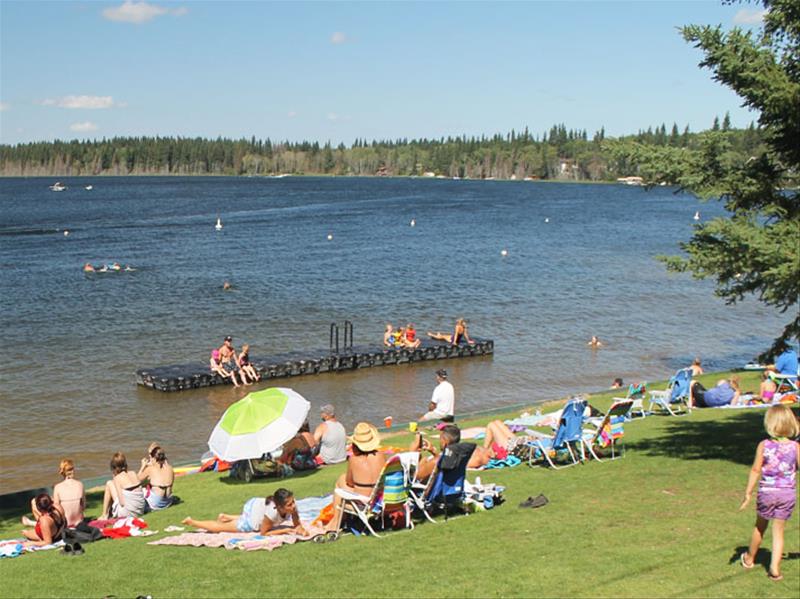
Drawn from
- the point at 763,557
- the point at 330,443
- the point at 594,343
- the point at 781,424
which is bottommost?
the point at 594,343

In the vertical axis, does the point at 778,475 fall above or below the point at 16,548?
above

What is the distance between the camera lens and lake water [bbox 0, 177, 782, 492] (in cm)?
2575

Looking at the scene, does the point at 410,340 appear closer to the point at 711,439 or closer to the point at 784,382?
the point at 784,382

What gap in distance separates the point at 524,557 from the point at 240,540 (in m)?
3.31

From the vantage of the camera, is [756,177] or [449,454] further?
[756,177]

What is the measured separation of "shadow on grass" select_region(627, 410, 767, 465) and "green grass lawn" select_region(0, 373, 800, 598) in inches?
25.9

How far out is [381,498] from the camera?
10445mm

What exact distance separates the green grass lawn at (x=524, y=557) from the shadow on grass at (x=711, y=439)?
2.16ft

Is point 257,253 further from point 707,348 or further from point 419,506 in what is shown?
point 419,506

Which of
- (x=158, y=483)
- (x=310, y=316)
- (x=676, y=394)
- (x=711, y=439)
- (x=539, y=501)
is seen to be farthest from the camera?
(x=310, y=316)

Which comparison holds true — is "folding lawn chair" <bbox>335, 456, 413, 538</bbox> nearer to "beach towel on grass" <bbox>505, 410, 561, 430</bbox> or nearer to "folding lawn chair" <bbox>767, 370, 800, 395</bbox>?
"beach towel on grass" <bbox>505, 410, 561, 430</bbox>

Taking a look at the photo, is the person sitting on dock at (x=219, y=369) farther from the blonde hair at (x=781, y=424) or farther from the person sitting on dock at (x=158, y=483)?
the blonde hair at (x=781, y=424)

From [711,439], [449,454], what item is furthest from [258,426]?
[711,439]

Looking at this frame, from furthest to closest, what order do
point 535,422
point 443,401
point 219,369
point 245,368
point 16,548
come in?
point 245,368 < point 219,369 < point 443,401 < point 535,422 < point 16,548
